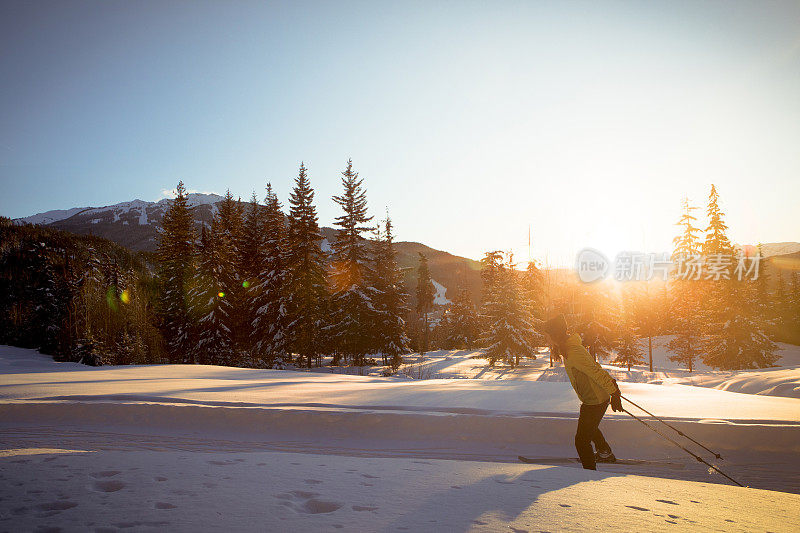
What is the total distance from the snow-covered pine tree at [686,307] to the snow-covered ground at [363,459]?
35363 mm

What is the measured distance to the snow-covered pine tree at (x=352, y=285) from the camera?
1146 inches

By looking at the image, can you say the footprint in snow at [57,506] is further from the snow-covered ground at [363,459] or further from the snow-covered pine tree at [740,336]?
the snow-covered pine tree at [740,336]

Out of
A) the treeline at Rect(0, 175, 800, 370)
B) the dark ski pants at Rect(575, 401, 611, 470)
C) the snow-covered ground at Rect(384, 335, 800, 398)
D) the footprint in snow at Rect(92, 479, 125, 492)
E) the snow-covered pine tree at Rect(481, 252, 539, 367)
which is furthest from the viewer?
the snow-covered pine tree at Rect(481, 252, 539, 367)

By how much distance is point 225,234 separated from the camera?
3375 cm

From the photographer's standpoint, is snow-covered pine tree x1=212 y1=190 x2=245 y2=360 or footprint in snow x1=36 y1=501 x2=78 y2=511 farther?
snow-covered pine tree x1=212 y1=190 x2=245 y2=360

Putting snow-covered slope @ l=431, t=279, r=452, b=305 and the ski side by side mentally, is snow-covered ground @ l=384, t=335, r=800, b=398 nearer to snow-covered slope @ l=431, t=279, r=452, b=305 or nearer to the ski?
the ski

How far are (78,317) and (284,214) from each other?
1885 centimetres

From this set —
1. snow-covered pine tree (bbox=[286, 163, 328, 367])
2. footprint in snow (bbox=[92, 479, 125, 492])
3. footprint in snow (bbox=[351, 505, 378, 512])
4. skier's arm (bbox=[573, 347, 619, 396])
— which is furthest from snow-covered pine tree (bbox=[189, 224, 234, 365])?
footprint in snow (bbox=[351, 505, 378, 512])

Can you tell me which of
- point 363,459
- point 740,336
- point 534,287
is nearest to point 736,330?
point 740,336

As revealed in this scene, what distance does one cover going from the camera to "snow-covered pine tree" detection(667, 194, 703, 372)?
3762 cm

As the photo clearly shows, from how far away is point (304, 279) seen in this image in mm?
30203

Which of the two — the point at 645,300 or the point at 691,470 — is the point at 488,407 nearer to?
the point at 691,470

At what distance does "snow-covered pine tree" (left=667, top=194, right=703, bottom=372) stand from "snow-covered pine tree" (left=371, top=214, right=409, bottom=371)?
27.9 metres

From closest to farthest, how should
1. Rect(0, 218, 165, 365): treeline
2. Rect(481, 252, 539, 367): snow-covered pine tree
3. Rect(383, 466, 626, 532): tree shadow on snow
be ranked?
Rect(383, 466, 626, 532): tree shadow on snow, Rect(0, 218, 165, 365): treeline, Rect(481, 252, 539, 367): snow-covered pine tree
